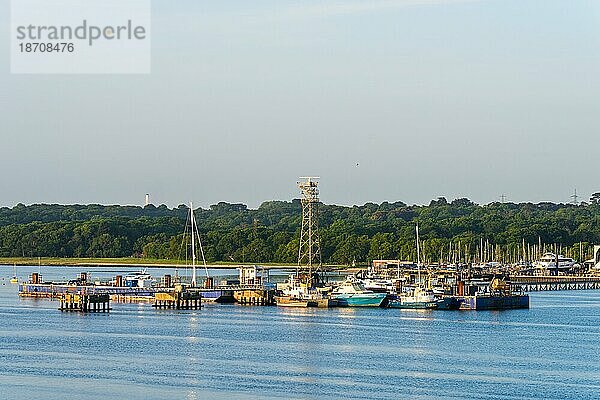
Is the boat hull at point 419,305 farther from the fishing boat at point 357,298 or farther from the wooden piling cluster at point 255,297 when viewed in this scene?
the wooden piling cluster at point 255,297

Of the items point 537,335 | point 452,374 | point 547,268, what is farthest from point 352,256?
point 452,374

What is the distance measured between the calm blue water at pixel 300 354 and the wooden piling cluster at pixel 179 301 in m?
2.29

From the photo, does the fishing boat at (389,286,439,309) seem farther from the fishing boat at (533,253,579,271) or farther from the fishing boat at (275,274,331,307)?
the fishing boat at (533,253,579,271)

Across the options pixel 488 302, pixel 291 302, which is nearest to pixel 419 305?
pixel 488 302

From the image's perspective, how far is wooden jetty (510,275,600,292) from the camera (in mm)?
123188

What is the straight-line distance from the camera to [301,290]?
3607 inches

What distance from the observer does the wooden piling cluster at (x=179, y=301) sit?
90125mm

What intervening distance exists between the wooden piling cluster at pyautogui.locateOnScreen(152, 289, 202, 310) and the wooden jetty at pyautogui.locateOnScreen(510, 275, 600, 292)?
37.1m

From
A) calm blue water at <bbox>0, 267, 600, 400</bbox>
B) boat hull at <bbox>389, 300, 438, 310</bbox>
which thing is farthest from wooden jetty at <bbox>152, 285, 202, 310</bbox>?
boat hull at <bbox>389, 300, 438, 310</bbox>

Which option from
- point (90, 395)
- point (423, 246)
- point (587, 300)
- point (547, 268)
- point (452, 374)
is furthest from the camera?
point (423, 246)

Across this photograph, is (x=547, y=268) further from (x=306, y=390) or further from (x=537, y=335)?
(x=306, y=390)

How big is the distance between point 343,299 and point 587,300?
22.9 metres

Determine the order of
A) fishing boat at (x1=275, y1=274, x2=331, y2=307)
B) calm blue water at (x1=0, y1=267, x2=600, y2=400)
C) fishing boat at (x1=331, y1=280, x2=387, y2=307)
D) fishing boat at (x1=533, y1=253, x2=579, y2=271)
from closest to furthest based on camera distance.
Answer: calm blue water at (x1=0, y1=267, x2=600, y2=400), fishing boat at (x1=331, y1=280, x2=387, y2=307), fishing boat at (x1=275, y1=274, x2=331, y2=307), fishing boat at (x1=533, y1=253, x2=579, y2=271)

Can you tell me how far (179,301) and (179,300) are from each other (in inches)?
3.4
